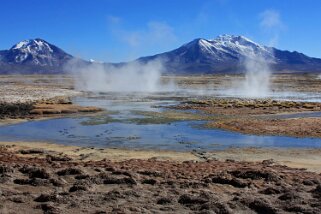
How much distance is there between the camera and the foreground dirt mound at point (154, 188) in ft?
39.3

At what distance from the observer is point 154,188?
13.9 meters

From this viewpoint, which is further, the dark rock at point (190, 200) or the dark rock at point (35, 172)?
the dark rock at point (35, 172)

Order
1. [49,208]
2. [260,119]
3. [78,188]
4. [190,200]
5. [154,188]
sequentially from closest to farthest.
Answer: [49,208] → [190,200] → [78,188] → [154,188] → [260,119]

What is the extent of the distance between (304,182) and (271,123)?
59.3 feet

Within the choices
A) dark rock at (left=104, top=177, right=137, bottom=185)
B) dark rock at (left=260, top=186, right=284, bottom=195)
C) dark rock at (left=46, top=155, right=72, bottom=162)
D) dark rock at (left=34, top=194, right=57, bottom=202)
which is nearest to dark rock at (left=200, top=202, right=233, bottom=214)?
dark rock at (left=260, top=186, right=284, bottom=195)

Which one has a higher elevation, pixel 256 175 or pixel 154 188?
pixel 256 175

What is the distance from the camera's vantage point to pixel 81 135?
27.5m

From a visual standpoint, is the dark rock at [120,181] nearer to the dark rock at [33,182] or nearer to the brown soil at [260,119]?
the dark rock at [33,182]

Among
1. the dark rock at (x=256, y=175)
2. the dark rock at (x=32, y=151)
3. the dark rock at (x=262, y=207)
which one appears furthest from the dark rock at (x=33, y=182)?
the dark rock at (x=32, y=151)

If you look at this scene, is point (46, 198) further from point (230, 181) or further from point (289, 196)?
point (289, 196)

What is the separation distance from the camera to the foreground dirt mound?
11977 millimetres

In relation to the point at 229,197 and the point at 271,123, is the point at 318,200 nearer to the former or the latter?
the point at 229,197

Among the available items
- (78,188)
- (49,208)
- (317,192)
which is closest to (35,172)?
(78,188)

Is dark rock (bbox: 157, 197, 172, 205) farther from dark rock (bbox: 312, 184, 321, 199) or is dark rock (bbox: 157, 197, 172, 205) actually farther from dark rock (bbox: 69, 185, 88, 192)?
dark rock (bbox: 312, 184, 321, 199)
